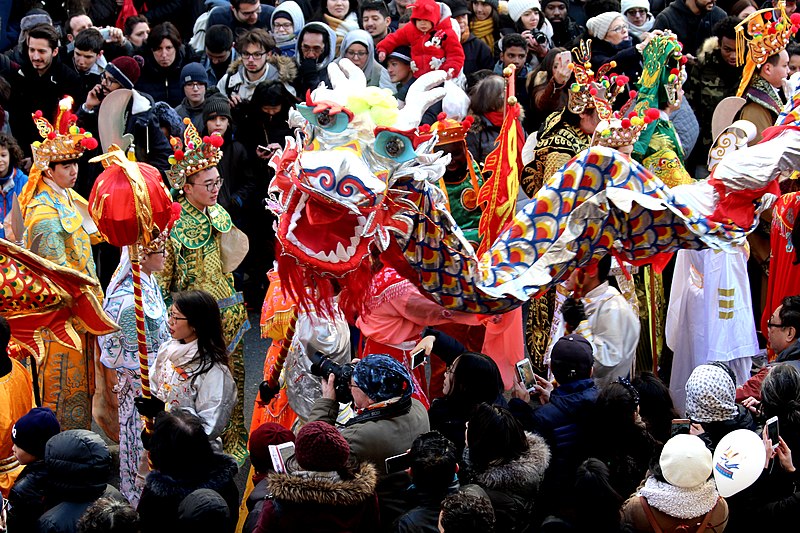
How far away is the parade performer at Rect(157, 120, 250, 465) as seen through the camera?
6520mm

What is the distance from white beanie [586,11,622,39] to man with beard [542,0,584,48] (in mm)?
1096

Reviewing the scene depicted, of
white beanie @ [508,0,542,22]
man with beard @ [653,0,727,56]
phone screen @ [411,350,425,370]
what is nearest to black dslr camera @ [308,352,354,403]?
phone screen @ [411,350,425,370]

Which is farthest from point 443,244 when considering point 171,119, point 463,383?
point 171,119

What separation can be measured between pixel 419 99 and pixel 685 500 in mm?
1884

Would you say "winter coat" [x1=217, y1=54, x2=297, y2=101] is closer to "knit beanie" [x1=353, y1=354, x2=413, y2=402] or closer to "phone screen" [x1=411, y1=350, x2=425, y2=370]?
"phone screen" [x1=411, y1=350, x2=425, y2=370]

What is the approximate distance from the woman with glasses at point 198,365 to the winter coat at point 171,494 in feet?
2.86

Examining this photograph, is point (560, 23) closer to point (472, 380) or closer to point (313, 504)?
point (472, 380)

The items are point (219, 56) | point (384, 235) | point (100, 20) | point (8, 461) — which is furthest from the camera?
point (100, 20)

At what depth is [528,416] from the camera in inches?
199

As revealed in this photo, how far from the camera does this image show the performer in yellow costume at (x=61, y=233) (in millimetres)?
6480

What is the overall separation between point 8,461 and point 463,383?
7.17 ft

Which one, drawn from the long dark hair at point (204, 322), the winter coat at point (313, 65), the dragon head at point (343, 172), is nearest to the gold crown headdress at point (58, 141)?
the long dark hair at point (204, 322)

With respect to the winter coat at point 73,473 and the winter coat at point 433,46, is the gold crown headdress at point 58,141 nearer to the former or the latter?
the winter coat at point 73,473

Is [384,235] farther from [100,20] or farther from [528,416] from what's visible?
[100,20]
